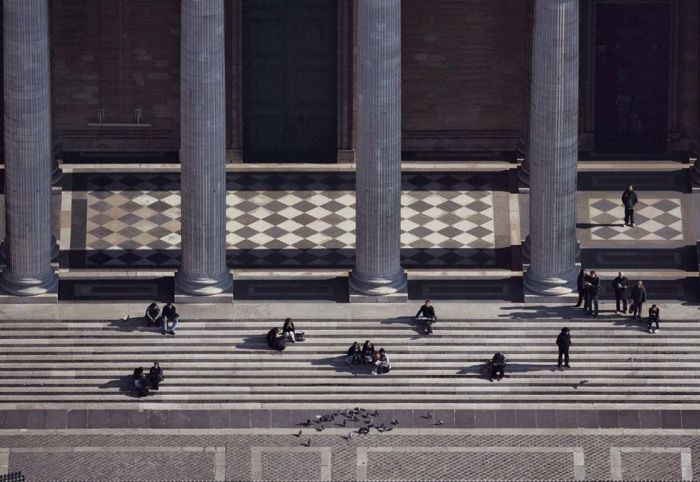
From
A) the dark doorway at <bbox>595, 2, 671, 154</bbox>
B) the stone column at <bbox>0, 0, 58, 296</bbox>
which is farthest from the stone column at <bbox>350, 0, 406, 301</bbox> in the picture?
the dark doorway at <bbox>595, 2, 671, 154</bbox>

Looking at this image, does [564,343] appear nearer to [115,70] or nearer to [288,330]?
[288,330]

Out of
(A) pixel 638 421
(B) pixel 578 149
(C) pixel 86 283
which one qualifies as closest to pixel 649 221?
(B) pixel 578 149

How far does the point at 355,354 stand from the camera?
142m

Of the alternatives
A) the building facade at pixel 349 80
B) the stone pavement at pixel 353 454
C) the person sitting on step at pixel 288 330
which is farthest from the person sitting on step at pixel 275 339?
the building facade at pixel 349 80

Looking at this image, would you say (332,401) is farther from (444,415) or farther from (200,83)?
(200,83)

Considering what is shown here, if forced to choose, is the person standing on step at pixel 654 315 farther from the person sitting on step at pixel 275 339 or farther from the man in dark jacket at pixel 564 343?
the person sitting on step at pixel 275 339

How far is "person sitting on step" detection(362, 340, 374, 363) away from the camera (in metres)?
142

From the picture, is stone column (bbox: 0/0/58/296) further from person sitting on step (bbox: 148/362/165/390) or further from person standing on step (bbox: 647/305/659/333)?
person standing on step (bbox: 647/305/659/333)

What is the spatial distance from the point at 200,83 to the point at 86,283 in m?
12.6

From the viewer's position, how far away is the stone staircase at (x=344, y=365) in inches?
5556

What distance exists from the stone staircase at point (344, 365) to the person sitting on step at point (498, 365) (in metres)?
0.39

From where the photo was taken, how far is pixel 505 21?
521ft

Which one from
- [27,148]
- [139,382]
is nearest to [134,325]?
[139,382]

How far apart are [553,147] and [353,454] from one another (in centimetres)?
1763
